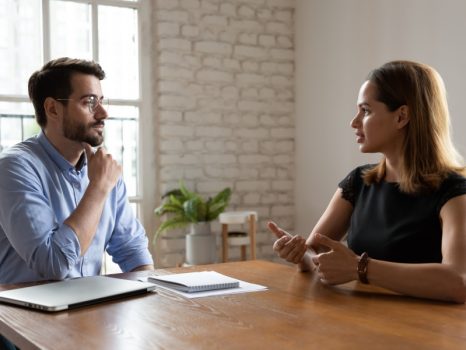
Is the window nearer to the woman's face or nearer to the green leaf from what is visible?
the green leaf

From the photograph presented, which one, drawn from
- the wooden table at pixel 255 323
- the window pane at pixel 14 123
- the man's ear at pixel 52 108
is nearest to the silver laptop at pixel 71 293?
the wooden table at pixel 255 323

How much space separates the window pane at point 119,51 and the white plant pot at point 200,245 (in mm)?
1062

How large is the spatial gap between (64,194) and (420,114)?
3.91ft

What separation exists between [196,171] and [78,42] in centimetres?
121

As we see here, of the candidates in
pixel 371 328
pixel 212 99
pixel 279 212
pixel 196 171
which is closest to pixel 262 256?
pixel 279 212

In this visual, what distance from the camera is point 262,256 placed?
4754 millimetres

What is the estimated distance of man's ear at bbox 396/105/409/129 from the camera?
1.95 m

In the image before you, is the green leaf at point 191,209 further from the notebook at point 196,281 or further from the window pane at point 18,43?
the notebook at point 196,281

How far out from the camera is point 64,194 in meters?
Answer: 2.09

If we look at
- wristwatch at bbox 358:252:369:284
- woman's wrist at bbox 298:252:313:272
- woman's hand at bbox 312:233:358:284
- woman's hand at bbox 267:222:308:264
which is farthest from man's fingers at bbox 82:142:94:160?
wristwatch at bbox 358:252:369:284

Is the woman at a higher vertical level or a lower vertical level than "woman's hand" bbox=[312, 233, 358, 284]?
higher

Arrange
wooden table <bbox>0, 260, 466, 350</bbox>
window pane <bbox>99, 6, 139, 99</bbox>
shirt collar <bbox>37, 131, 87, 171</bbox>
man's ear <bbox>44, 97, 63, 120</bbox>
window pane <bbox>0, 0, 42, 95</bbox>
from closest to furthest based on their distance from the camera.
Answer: wooden table <bbox>0, 260, 466, 350</bbox>, shirt collar <bbox>37, 131, 87, 171</bbox>, man's ear <bbox>44, 97, 63, 120</bbox>, window pane <bbox>0, 0, 42, 95</bbox>, window pane <bbox>99, 6, 139, 99</bbox>

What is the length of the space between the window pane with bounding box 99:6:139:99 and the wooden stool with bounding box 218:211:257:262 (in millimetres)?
1107

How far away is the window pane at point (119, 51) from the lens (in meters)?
4.27
